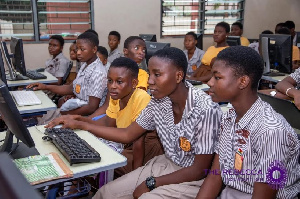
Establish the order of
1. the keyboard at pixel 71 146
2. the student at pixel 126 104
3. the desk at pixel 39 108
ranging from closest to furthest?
1. the keyboard at pixel 71 146
2. the student at pixel 126 104
3. the desk at pixel 39 108

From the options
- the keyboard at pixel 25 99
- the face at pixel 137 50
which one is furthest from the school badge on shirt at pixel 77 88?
the face at pixel 137 50

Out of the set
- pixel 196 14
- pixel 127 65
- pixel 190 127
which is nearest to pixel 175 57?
pixel 190 127

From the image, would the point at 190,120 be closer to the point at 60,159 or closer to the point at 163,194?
the point at 163,194

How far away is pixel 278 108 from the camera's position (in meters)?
1.89

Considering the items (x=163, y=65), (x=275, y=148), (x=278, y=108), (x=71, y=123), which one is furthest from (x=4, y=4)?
(x=275, y=148)

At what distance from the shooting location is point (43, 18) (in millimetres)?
5438

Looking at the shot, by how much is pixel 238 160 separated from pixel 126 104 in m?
1.03

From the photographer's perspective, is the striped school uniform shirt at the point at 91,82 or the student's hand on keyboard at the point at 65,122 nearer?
the student's hand on keyboard at the point at 65,122

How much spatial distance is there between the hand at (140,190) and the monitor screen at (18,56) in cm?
250

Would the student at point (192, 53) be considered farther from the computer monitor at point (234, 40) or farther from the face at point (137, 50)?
the face at point (137, 50)

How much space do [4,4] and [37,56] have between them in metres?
0.94

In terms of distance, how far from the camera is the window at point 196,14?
634 centimetres

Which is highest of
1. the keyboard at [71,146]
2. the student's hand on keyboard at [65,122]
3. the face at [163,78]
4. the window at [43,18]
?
the window at [43,18]

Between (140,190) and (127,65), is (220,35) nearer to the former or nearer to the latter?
(127,65)
